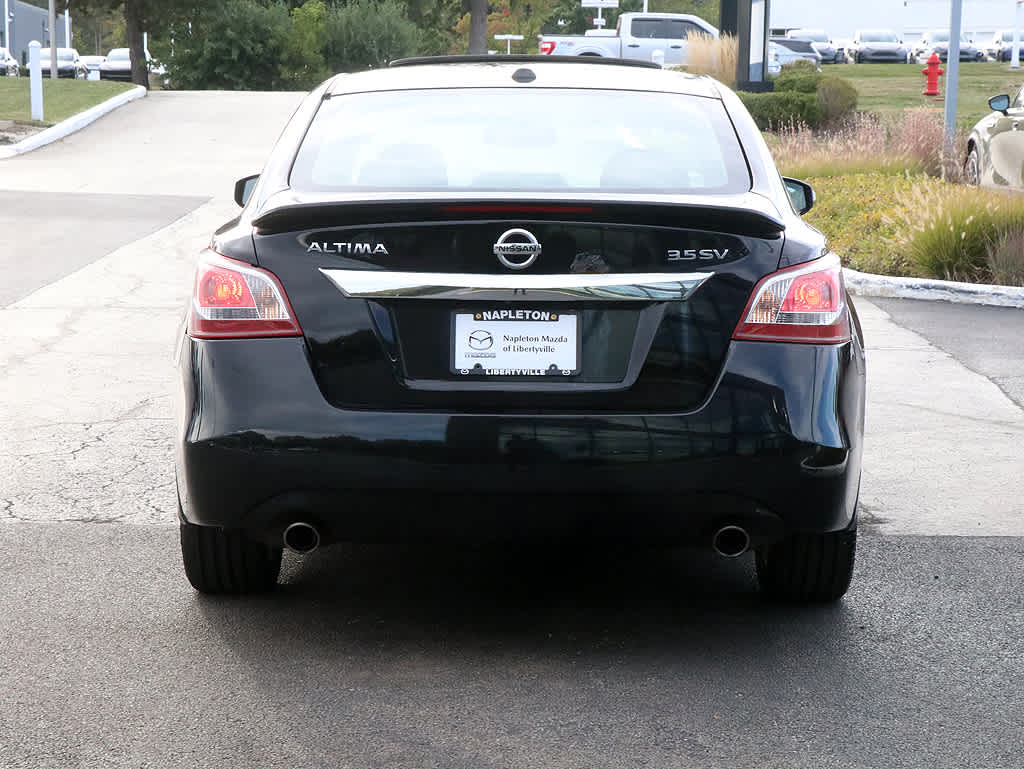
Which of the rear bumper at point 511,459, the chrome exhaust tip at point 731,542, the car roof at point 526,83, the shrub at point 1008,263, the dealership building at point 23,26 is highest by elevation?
the car roof at point 526,83

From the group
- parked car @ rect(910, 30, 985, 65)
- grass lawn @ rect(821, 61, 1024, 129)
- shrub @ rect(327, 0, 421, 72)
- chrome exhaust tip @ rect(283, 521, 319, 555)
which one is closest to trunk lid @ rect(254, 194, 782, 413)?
chrome exhaust tip @ rect(283, 521, 319, 555)

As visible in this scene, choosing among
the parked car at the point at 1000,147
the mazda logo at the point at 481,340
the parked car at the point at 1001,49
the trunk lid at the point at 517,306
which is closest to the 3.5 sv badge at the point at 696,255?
the trunk lid at the point at 517,306

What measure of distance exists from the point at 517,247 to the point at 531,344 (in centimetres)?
25

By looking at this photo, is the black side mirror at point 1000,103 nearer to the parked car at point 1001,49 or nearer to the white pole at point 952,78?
the white pole at point 952,78

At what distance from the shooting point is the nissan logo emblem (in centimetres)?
381

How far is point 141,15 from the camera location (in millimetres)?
41656

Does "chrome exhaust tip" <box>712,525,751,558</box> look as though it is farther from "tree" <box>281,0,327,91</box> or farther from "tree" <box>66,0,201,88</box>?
"tree" <box>281,0,327,91</box>

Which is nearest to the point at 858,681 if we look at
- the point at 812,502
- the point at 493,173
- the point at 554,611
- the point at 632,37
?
the point at 812,502

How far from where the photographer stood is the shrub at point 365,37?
1822 inches

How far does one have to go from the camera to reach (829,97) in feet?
89.1

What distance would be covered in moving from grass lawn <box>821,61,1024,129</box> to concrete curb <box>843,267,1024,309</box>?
623 inches

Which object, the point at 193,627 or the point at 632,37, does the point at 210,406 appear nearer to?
the point at 193,627

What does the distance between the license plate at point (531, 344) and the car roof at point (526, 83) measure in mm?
1233

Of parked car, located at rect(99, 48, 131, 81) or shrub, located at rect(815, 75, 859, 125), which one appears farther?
parked car, located at rect(99, 48, 131, 81)
